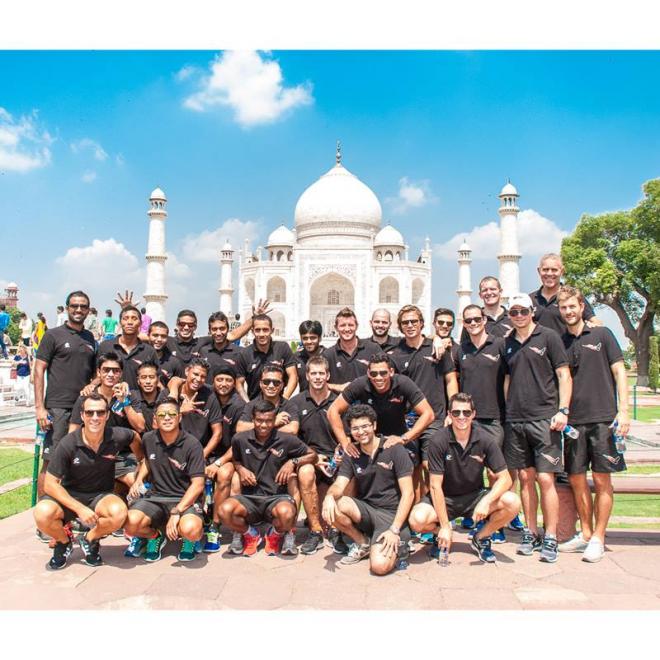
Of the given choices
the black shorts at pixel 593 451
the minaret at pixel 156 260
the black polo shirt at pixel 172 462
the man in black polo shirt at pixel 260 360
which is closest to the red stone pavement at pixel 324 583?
the black polo shirt at pixel 172 462

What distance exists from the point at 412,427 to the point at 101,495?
2.00 meters

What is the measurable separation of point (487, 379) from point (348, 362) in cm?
106

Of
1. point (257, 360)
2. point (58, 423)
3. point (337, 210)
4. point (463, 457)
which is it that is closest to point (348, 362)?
point (257, 360)

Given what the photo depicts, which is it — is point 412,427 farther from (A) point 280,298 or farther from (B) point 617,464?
(A) point 280,298

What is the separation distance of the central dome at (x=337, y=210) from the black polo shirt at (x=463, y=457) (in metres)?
32.2

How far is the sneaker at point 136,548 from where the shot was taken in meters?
3.82

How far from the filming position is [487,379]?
425cm

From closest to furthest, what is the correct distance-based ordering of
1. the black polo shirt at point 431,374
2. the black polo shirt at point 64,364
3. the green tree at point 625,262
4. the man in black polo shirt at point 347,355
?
the black polo shirt at point 431,374 < the black polo shirt at point 64,364 < the man in black polo shirt at point 347,355 < the green tree at point 625,262

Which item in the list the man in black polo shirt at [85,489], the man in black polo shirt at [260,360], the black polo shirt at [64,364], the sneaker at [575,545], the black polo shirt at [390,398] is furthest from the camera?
the man in black polo shirt at [260,360]

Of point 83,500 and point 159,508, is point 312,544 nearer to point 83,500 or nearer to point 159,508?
point 159,508

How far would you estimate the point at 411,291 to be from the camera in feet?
→ 110

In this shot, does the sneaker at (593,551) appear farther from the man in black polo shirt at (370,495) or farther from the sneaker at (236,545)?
the sneaker at (236,545)

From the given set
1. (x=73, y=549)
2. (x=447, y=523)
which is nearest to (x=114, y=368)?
(x=73, y=549)

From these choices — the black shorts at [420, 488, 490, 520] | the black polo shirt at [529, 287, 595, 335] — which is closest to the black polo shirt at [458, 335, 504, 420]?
the black polo shirt at [529, 287, 595, 335]
